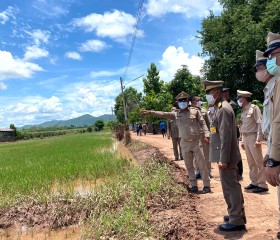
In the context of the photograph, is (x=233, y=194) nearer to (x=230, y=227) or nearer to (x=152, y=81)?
(x=230, y=227)

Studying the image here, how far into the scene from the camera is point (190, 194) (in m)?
6.21

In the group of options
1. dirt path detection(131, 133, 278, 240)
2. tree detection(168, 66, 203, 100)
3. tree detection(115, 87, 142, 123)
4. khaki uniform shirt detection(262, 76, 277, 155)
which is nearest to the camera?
khaki uniform shirt detection(262, 76, 277, 155)

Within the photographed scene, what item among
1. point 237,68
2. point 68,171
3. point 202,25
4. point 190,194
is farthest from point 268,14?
point 190,194

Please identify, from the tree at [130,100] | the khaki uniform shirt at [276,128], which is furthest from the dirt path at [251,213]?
the tree at [130,100]

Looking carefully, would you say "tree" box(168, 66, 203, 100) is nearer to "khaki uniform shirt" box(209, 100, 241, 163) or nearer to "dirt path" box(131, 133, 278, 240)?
"dirt path" box(131, 133, 278, 240)

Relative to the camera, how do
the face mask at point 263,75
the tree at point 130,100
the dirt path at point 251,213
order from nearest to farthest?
1. the face mask at point 263,75
2. the dirt path at point 251,213
3. the tree at point 130,100

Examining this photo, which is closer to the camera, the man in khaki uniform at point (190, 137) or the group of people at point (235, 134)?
the group of people at point (235, 134)

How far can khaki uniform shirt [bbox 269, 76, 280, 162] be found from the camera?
2.86 metres

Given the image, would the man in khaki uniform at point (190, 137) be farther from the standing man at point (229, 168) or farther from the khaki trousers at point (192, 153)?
the standing man at point (229, 168)

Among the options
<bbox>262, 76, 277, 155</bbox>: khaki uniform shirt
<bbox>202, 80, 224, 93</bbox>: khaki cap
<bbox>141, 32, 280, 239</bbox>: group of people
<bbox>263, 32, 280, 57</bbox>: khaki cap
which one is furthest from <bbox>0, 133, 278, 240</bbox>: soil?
<bbox>263, 32, 280, 57</bbox>: khaki cap

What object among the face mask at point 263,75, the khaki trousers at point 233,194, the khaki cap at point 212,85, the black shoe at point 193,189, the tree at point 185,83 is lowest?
the black shoe at point 193,189

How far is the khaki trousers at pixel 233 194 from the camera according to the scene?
4.23 meters

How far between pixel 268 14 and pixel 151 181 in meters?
16.5

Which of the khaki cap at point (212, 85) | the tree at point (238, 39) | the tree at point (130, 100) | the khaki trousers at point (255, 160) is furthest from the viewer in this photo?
the tree at point (130, 100)
